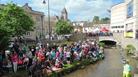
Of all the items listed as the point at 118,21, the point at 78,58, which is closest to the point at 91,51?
the point at 78,58

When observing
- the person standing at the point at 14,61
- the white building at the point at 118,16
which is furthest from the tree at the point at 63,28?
the person standing at the point at 14,61

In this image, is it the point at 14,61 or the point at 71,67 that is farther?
the point at 71,67

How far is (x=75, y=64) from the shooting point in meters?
37.5

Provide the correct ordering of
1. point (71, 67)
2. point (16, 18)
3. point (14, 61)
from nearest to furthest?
point (14, 61) < point (71, 67) < point (16, 18)

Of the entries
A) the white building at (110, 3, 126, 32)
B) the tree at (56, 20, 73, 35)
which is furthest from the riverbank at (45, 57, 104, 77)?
the white building at (110, 3, 126, 32)

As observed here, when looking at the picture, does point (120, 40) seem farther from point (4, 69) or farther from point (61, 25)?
point (4, 69)

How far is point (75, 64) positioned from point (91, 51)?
12774mm

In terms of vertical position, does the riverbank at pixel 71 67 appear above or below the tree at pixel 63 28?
below

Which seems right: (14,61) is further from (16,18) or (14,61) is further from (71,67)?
(16,18)

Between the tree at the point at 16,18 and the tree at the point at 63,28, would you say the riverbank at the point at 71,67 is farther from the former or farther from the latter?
the tree at the point at 63,28

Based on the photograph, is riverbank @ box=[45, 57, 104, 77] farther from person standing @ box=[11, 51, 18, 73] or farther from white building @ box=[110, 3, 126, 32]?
white building @ box=[110, 3, 126, 32]

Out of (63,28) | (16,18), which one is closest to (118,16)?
(63,28)

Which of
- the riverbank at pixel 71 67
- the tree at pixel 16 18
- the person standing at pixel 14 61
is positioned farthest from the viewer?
the tree at pixel 16 18

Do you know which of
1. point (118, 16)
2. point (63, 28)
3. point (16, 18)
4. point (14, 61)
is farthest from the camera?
point (118, 16)
